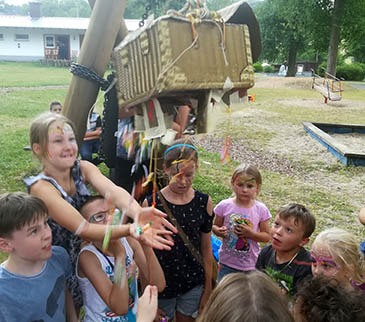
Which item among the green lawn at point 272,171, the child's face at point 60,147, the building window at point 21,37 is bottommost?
the green lawn at point 272,171

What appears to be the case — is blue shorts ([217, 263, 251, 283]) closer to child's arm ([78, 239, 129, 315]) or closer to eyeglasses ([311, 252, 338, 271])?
eyeglasses ([311, 252, 338, 271])

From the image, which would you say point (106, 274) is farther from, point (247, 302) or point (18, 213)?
point (247, 302)

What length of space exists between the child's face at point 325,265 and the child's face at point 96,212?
1096mm

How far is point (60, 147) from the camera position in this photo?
1462 millimetres

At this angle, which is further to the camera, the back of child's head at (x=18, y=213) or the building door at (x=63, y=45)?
the building door at (x=63, y=45)

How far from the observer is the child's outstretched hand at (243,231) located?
221 cm

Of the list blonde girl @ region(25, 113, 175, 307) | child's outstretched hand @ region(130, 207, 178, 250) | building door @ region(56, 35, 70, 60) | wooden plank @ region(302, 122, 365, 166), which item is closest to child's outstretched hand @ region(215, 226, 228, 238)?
blonde girl @ region(25, 113, 175, 307)

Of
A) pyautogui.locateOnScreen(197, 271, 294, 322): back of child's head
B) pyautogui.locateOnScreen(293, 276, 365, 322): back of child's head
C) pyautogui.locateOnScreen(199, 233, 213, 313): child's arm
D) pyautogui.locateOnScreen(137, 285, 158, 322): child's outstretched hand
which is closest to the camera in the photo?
pyautogui.locateOnScreen(197, 271, 294, 322): back of child's head

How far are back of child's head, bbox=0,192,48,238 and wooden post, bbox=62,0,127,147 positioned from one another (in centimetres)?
53

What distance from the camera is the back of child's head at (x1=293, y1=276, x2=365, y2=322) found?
1.16m

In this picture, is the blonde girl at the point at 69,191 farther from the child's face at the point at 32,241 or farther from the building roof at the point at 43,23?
the building roof at the point at 43,23

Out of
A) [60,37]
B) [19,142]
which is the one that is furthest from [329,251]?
[60,37]

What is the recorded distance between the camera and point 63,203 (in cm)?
134

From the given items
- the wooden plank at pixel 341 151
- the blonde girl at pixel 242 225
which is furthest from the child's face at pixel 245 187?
the wooden plank at pixel 341 151
